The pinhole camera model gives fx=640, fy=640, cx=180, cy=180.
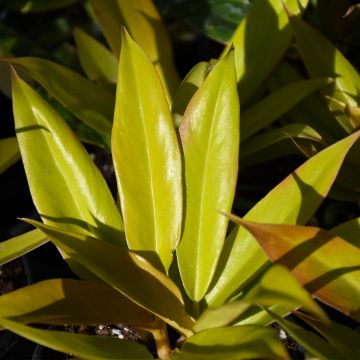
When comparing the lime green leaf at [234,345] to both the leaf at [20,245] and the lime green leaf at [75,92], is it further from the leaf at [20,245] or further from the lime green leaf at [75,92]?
the lime green leaf at [75,92]

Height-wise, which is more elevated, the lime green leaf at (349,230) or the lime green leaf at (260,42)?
the lime green leaf at (260,42)

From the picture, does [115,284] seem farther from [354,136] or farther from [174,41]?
[174,41]

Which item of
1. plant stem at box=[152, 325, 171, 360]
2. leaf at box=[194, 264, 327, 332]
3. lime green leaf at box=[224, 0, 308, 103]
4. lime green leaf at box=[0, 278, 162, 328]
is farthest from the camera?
lime green leaf at box=[224, 0, 308, 103]

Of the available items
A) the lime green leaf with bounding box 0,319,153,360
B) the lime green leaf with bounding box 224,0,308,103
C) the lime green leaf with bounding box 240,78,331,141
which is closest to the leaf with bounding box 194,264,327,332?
the lime green leaf with bounding box 0,319,153,360

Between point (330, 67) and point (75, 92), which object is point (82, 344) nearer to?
point (75, 92)

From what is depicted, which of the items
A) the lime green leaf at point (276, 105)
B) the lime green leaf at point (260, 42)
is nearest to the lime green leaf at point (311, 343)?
the lime green leaf at point (276, 105)

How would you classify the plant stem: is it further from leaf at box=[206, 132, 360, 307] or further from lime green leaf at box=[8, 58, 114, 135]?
lime green leaf at box=[8, 58, 114, 135]

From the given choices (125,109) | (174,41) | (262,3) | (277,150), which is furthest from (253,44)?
(174,41)
